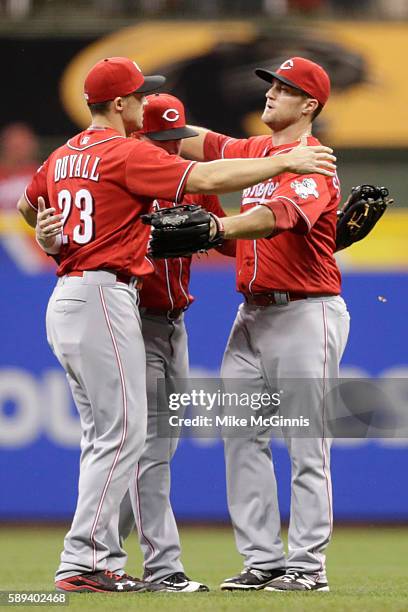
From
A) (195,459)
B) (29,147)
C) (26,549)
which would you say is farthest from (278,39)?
(26,549)

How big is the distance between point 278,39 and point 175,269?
237 inches

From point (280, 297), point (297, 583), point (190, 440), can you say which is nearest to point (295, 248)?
point (280, 297)

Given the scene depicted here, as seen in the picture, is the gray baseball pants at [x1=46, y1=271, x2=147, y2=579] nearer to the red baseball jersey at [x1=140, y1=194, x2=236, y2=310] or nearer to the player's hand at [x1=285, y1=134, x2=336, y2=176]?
the red baseball jersey at [x1=140, y1=194, x2=236, y2=310]

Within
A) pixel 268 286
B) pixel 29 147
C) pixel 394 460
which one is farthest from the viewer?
pixel 29 147

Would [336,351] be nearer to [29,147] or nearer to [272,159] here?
[272,159]

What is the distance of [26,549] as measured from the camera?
671 centimetres

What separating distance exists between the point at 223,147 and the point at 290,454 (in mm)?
1454

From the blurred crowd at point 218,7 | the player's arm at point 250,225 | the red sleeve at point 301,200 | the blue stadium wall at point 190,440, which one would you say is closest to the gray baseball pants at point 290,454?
the red sleeve at point 301,200

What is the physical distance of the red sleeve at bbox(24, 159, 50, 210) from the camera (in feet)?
16.1

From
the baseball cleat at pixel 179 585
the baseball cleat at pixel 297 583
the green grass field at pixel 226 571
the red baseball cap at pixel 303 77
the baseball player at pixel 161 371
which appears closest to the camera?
the green grass field at pixel 226 571

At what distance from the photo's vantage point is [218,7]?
1071 cm

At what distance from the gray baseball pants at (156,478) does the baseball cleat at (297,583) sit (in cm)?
45

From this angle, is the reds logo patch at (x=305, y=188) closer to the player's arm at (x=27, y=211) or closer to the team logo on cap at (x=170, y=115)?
the team logo on cap at (x=170, y=115)

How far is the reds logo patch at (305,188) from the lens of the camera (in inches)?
183
